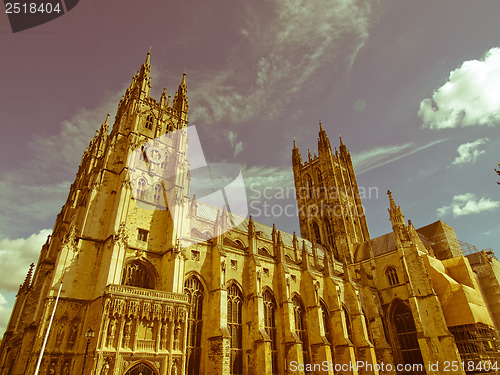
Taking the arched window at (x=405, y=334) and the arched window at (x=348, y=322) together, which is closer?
the arched window at (x=348, y=322)

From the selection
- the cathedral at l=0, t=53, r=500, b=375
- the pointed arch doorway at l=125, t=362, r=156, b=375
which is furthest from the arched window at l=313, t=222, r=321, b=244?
the pointed arch doorway at l=125, t=362, r=156, b=375

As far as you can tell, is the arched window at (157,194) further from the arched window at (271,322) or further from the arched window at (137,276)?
the arched window at (271,322)

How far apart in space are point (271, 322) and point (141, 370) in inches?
486

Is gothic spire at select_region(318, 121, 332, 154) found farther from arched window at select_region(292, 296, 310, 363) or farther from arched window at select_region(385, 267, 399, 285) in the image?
arched window at select_region(292, 296, 310, 363)

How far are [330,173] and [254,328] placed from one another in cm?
3591

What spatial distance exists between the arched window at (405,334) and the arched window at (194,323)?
78.2 ft

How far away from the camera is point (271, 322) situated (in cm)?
2708

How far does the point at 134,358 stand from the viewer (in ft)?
57.9

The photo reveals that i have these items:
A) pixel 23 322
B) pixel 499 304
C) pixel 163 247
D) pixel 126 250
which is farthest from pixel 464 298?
pixel 23 322

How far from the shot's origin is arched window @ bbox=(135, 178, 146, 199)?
84.4ft

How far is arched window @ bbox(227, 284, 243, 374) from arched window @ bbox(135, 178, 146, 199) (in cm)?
1057

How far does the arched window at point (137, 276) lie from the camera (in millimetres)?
21953

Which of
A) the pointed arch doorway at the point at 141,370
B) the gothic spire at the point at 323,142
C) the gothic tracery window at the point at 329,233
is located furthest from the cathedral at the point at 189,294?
the gothic spire at the point at 323,142

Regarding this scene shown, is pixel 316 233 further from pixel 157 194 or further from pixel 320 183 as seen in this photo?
pixel 157 194
